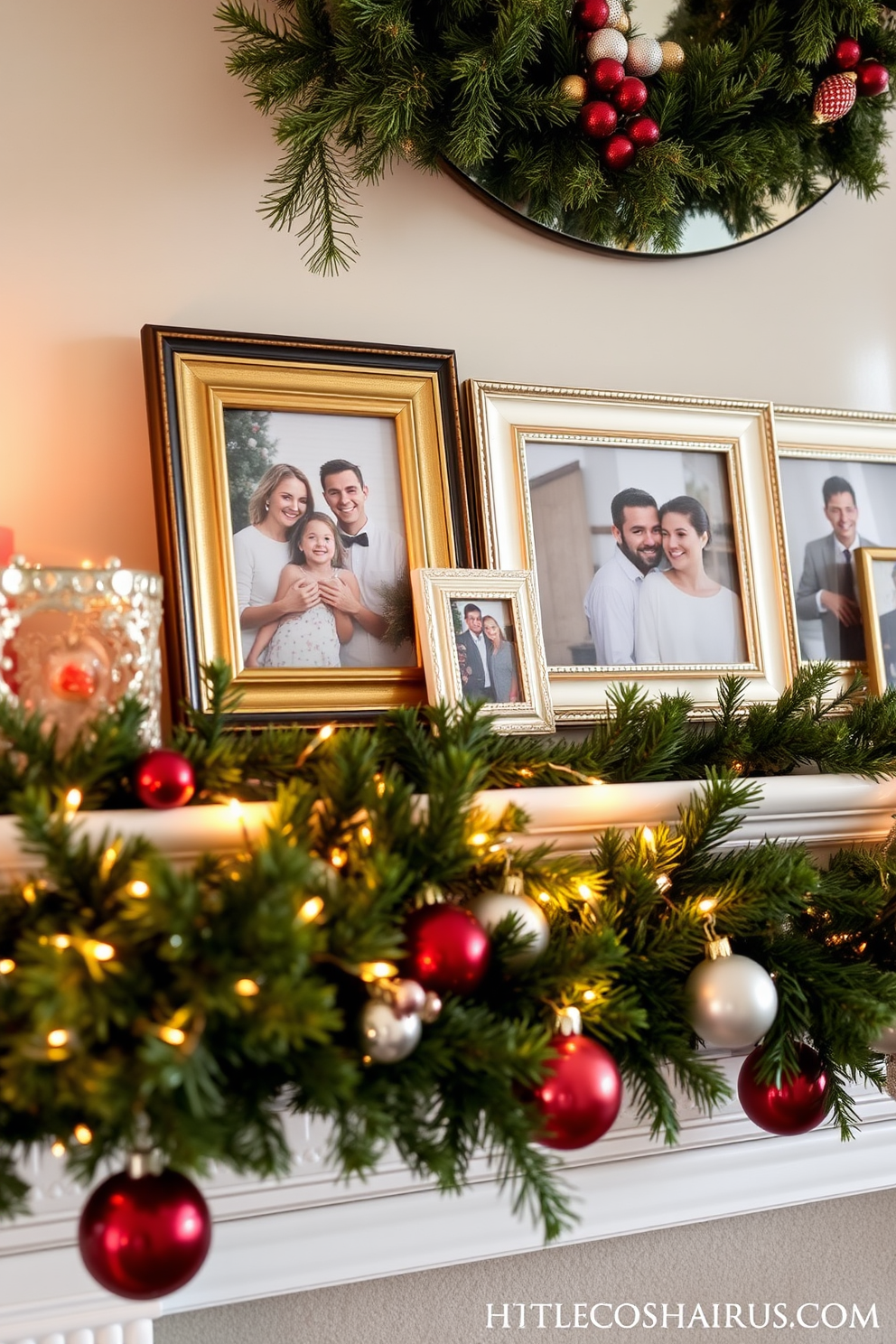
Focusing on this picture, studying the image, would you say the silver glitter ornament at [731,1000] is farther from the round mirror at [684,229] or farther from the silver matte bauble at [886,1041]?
the round mirror at [684,229]

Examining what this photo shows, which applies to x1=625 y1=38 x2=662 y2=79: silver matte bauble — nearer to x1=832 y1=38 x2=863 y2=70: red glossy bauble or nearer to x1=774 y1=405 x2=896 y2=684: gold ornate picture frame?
x1=832 y1=38 x2=863 y2=70: red glossy bauble

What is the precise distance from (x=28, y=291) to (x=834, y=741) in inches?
30.2

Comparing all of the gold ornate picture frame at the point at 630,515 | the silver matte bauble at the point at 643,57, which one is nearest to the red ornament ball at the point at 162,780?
the gold ornate picture frame at the point at 630,515

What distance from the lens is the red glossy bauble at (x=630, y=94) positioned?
1020 mm

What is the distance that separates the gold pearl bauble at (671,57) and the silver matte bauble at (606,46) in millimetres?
50

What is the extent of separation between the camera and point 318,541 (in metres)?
0.95

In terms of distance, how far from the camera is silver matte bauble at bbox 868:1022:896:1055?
854 millimetres

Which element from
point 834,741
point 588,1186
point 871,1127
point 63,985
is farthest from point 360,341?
point 871,1127

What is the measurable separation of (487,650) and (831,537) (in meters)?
0.42

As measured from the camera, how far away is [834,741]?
0.94 meters

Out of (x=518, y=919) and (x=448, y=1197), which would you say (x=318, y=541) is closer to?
(x=518, y=919)

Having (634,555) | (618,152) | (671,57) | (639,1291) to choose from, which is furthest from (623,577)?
(639,1291)

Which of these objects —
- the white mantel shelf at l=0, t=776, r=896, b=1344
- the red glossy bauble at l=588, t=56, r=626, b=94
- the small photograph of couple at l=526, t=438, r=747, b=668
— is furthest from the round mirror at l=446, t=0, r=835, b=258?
the white mantel shelf at l=0, t=776, r=896, b=1344

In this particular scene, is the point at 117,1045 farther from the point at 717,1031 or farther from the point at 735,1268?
the point at 735,1268
